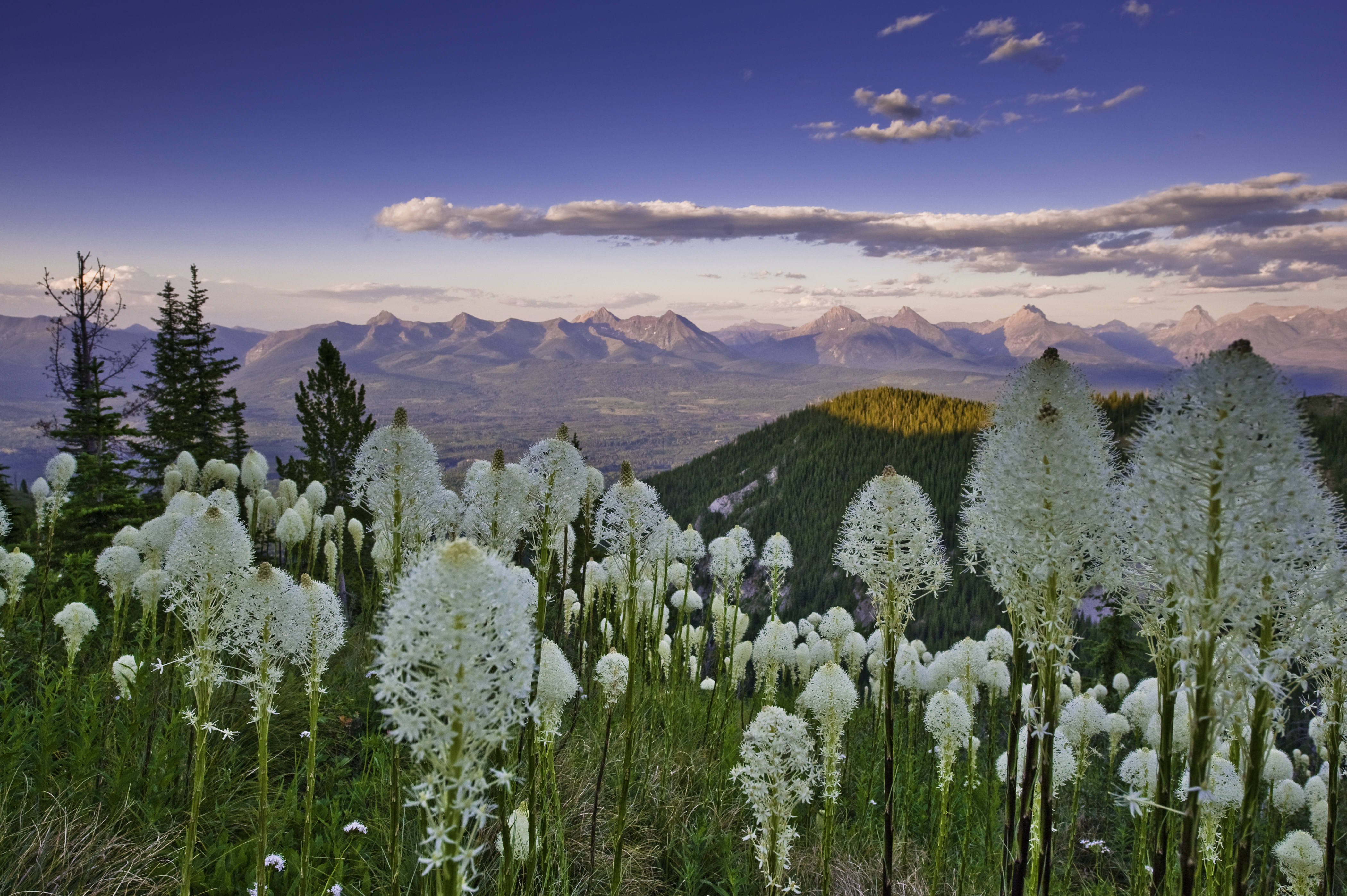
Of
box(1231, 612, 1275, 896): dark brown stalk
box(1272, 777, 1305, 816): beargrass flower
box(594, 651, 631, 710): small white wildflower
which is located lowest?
box(1272, 777, 1305, 816): beargrass flower

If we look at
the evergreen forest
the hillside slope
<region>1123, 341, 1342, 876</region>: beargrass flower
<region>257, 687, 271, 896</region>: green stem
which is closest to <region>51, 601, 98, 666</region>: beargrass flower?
the evergreen forest

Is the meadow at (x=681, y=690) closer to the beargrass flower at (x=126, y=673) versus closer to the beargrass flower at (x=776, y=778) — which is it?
the beargrass flower at (x=776, y=778)

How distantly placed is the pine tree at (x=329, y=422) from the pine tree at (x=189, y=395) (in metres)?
2.79

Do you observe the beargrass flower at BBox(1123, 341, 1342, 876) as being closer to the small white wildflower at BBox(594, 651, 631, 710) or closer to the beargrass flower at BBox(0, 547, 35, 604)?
the small white wildflower at BBox(594, 651, 631, 710)

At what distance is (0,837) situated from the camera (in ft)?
15.2

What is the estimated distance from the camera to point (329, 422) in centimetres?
2966

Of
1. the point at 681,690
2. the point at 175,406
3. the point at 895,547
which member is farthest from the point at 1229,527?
the point at 175,406

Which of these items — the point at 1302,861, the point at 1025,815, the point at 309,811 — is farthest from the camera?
the point at 1302,861

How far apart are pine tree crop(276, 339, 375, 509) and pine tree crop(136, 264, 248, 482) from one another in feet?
9.15

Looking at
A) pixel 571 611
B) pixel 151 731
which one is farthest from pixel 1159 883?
pixel 571 611

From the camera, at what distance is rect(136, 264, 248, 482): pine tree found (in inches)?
1177

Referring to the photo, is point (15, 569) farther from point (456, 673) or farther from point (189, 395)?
point (189, 395)

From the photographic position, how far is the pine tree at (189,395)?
29891 mm

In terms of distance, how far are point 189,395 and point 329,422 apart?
290 inches
